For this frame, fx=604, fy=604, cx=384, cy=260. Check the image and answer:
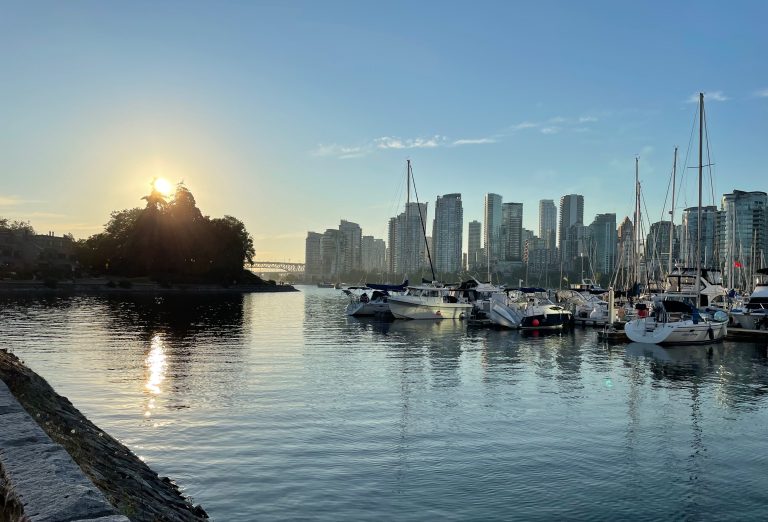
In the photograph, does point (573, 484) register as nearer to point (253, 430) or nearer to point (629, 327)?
point (253, 430)

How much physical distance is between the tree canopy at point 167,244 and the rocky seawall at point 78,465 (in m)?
147

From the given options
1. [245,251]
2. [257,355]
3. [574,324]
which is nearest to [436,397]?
[257,355]

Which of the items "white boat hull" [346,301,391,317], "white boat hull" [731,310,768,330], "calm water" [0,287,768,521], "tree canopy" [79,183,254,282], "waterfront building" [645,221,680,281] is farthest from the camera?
"tree canopy" [79,183,254,282]

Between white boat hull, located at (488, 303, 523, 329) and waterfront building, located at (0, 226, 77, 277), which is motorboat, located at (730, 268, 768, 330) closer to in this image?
white boat hull, located at (488, 303, 523, 329)

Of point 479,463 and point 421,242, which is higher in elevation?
point 421,242

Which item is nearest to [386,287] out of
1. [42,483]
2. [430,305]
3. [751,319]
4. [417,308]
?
[417,308]

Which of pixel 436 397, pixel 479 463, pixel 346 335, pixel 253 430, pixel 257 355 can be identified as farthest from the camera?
pixel 346 335

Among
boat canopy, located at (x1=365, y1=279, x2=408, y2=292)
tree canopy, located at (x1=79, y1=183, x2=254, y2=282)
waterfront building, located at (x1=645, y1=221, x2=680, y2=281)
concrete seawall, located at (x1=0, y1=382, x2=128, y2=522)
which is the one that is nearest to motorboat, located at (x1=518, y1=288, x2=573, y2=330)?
waterfront building, located at (x1=645, y1=221, x2=680, y2=281)

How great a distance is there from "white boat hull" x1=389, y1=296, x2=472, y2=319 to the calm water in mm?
30110

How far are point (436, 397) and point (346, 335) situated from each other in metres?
29.1

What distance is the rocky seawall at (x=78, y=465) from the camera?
6.85 meters

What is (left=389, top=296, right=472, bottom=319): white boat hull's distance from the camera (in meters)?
72.7

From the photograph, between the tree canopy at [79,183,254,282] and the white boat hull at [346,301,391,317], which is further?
the tree canopy at [79,183,254,282]

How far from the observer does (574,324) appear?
69.9 meters
